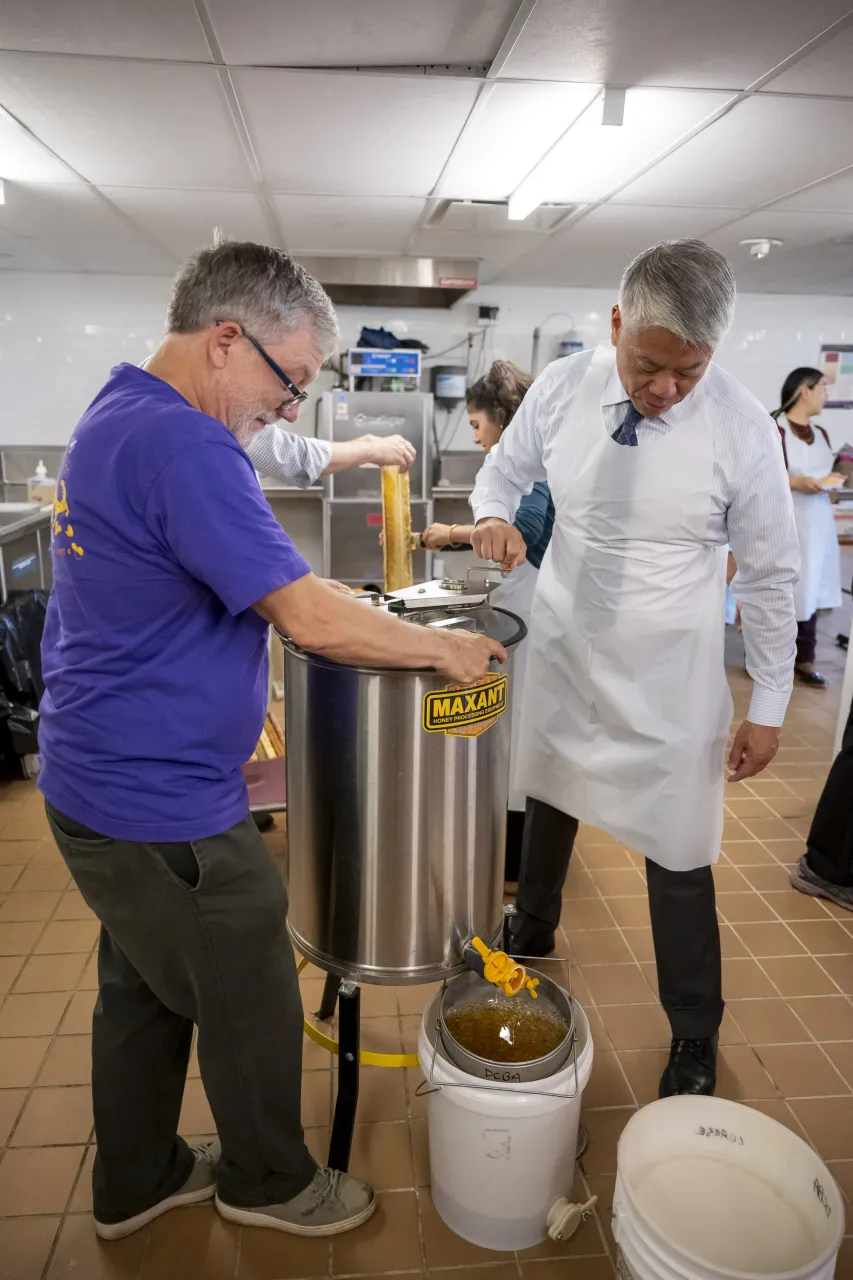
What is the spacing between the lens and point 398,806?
1.37 meters

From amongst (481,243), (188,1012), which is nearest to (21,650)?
(188,1012)

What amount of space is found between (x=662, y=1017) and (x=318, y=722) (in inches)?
47.4

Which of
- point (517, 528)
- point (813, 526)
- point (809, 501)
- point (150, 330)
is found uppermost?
point (150, 330)

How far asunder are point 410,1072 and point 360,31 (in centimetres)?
243

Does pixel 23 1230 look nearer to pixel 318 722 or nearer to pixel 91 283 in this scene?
pixel 318 722

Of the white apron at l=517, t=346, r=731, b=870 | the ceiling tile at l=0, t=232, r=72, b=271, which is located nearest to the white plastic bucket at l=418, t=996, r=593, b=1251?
the white apron at l=517, t=346, r=731, b=870

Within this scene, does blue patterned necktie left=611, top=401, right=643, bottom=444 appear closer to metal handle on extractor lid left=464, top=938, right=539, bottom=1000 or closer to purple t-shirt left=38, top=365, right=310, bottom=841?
purple t-shirt left=38, top=365, right=310, bottom=841

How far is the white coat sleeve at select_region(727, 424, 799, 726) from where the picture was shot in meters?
1.55

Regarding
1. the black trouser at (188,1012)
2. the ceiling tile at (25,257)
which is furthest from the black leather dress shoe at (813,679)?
the ceiling tile at (25,257)

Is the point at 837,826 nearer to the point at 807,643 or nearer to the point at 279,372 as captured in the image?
the point at 279,372

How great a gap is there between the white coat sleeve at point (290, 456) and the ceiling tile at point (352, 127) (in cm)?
116

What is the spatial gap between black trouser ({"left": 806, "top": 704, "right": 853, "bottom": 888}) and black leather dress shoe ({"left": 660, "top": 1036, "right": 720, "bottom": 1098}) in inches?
38.9

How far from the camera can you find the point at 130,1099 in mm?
1374

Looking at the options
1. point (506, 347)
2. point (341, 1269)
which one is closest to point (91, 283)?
point (506, 347)
